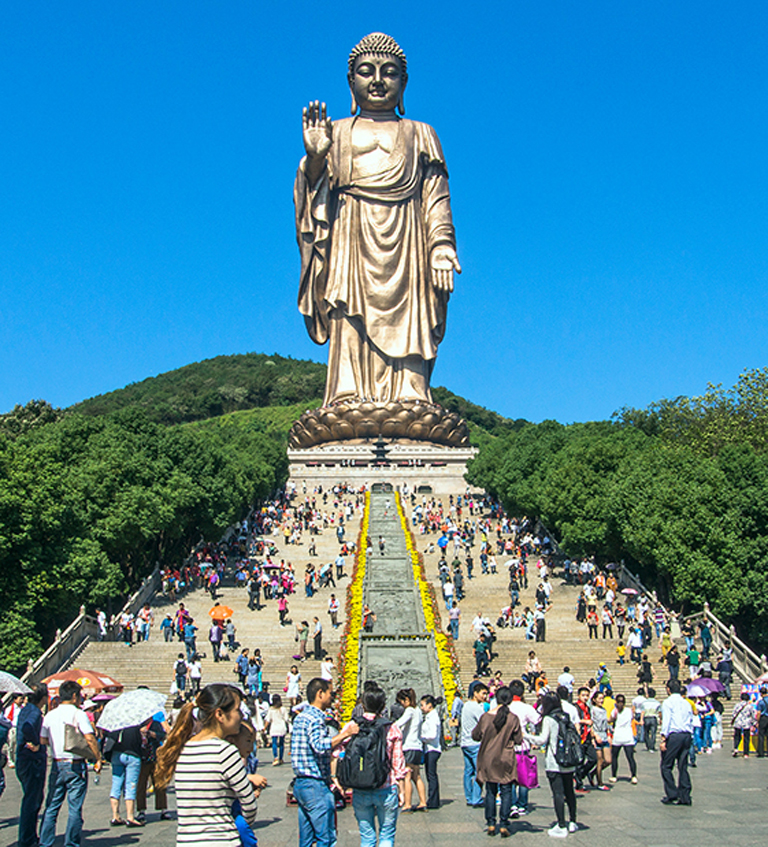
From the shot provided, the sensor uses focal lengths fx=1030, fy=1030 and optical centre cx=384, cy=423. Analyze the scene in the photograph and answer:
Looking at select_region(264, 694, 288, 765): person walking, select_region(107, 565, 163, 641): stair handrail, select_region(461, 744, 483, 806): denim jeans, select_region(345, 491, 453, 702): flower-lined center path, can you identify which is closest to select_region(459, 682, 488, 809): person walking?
select_region(461, 744, 483, 806): denim jeans

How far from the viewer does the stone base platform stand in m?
43.5

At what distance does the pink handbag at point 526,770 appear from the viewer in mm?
7484

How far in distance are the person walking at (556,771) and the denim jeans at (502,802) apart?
308mm

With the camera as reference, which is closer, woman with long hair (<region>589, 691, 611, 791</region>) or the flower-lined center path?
woman with long hair (<region>589, 691, 611, 791</region>)

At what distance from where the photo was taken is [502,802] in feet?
24.1

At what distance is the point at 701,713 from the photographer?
13305 millimetres

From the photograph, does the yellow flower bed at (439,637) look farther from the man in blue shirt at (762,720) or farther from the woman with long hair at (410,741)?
the woman with long hair at (410,741)

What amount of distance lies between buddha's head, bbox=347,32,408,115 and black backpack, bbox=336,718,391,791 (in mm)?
45223

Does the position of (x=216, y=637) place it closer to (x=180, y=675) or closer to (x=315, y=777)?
(x=180, y=675)

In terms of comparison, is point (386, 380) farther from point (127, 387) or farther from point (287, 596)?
point (127, 387)

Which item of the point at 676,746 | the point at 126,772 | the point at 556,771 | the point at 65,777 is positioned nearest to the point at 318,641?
the point at 126,772

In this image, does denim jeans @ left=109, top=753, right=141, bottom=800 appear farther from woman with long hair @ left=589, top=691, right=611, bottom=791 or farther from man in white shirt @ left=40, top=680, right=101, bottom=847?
woman with long hair @ left=589, top=691, right=611, bottom=791

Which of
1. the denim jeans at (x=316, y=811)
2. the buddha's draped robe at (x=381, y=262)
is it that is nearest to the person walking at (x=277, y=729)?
the denim jeans at (x=316, y=811)

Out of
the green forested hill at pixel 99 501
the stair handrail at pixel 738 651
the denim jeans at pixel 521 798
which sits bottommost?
the denim jeans at pixel 521 798
